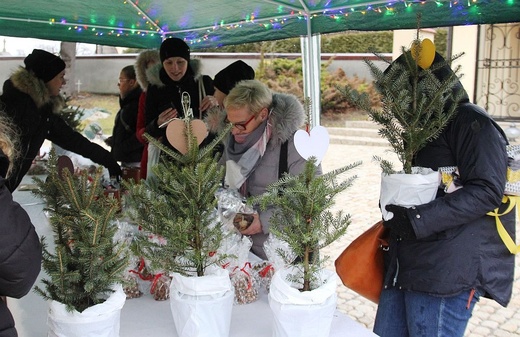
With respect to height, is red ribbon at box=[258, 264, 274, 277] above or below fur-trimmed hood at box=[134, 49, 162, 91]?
below

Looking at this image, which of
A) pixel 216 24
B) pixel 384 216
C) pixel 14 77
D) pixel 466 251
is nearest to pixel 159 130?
pixel 14 77

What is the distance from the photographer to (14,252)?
1.00m

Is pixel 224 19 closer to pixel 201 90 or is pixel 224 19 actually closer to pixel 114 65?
pixel 201 90

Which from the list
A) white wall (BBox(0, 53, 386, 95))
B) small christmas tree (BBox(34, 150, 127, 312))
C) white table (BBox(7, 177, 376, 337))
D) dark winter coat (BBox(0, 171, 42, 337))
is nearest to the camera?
dark winter coat (BBox(0, 171, 42, 337))

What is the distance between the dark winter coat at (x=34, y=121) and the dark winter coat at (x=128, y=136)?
54 cm

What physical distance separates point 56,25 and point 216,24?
1296 mm

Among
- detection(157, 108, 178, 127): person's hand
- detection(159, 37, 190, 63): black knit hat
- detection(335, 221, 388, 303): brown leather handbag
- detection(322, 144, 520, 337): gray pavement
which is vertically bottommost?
detection(322, 144, 520, 337): gray pavement

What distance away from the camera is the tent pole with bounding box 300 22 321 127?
3.56 metres

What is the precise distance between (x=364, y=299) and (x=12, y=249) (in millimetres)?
3151

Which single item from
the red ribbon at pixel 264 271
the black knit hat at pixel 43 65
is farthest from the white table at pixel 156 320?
the black knit hat at pixel 43 65

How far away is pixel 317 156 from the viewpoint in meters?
1.31

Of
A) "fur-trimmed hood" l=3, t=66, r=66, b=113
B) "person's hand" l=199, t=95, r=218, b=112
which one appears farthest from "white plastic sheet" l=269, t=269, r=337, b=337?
"fur-trimmed hood" l=3, t=66, r=66, b=113

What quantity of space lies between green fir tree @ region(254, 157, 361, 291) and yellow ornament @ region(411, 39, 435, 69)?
55 centimetres

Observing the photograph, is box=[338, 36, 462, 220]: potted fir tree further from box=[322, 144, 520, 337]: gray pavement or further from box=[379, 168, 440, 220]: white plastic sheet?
box=[322, 144, 520, 337]: gray pavement
